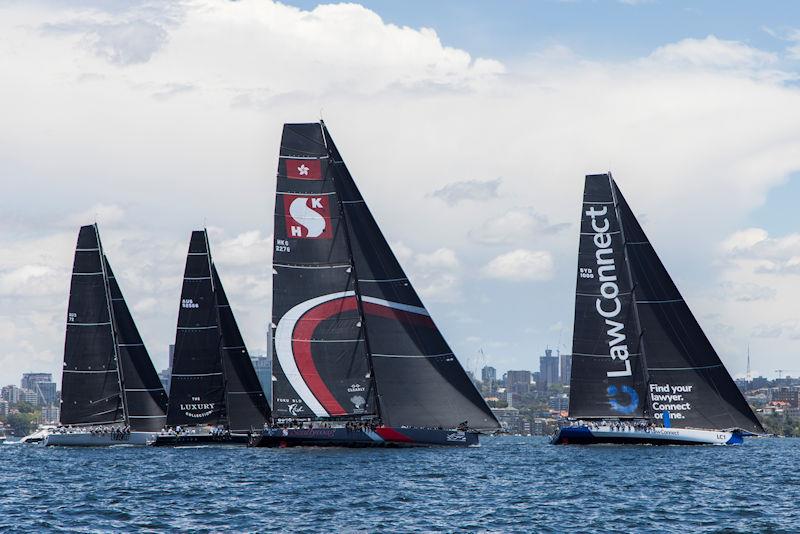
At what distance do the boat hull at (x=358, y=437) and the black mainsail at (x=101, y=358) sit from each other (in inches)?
939

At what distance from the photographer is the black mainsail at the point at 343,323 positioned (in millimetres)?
68250

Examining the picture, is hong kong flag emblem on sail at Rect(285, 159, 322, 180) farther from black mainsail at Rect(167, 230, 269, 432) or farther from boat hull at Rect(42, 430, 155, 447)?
boat hull at Rect(42, 430, 155, 447)

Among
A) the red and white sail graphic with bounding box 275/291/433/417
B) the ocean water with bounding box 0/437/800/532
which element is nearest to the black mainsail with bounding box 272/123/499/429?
the red and white sail graphic with bounding box 275/291/433/417

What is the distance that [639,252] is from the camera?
75.4 metres

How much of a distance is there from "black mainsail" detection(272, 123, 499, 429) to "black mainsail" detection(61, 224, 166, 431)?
23366 millimetres

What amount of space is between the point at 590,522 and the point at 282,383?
102 feet

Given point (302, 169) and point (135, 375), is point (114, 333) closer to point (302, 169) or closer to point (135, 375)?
point (135, 375)

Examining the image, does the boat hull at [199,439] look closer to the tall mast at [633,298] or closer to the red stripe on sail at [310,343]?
the red stripe on sail at [310,343]

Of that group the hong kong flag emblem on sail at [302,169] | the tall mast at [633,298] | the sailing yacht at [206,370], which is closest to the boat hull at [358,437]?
the tall mast at [633,298]

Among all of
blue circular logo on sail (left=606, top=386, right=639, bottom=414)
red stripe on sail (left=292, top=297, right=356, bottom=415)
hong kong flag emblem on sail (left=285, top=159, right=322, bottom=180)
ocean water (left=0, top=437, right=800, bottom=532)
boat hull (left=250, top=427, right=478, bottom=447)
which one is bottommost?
ocean water (left=0, top=437, right=800, bottom=532)

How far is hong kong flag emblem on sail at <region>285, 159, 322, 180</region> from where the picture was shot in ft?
225

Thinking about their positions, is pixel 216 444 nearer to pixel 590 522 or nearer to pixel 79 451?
pixel 79 451

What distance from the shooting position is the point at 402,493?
47.7 m

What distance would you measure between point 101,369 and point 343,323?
26789 mm
